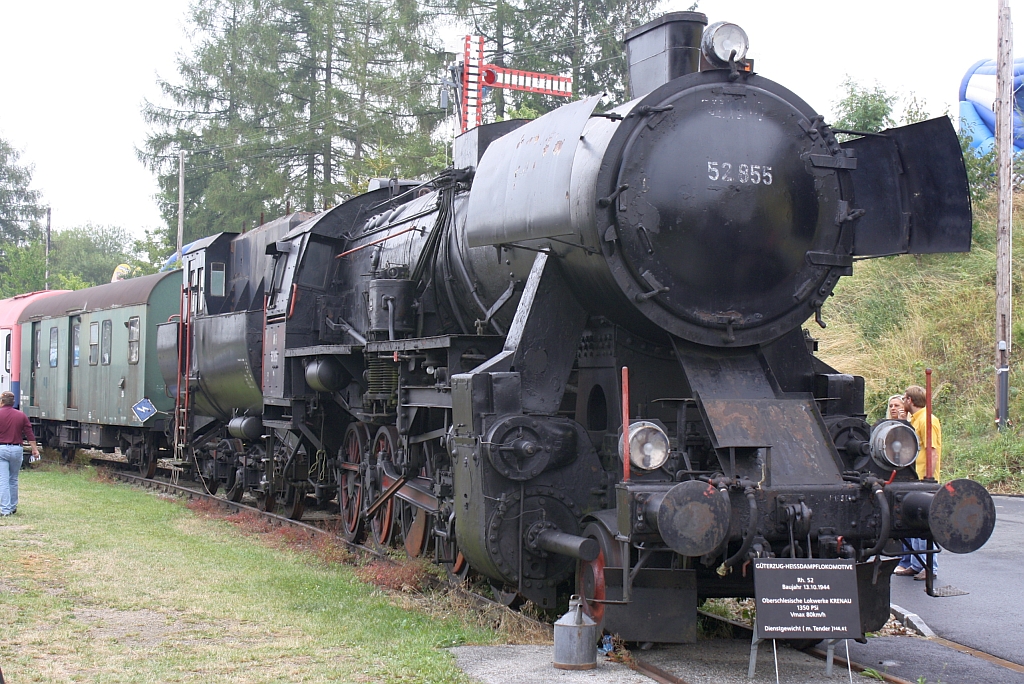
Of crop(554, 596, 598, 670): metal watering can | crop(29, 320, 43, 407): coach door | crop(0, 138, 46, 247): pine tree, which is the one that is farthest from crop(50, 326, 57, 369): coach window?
crop(0, 138, 46, 247): pine tree

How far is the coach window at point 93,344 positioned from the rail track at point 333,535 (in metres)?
1.99

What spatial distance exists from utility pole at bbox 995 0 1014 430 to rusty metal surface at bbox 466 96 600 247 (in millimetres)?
10318

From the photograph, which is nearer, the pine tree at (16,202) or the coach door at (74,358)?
the coach door at (74,358)

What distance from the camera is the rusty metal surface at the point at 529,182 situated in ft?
19.7

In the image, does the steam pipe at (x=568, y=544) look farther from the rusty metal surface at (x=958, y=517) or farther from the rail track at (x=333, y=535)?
the rusty metal surface at (x=958, y=517)

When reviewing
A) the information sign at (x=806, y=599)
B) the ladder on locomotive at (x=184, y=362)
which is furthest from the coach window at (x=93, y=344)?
the information sign at (x=806, y=599)

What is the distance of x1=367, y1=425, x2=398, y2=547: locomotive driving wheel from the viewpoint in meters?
8.92

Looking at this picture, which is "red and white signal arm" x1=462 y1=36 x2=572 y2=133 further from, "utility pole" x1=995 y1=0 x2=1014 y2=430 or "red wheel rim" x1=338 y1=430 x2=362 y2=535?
"red wheel rim" x1=338 y1=430 x2=362 y2=535

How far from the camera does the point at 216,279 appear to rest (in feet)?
44.7

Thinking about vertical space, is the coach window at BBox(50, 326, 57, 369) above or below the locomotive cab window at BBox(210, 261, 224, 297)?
below

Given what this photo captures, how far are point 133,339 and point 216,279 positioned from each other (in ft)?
14.0

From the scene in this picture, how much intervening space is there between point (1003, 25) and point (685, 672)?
544 inches

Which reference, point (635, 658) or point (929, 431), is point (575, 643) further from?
point (929, 431)

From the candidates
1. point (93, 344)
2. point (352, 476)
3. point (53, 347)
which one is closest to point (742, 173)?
point (352, 476)
